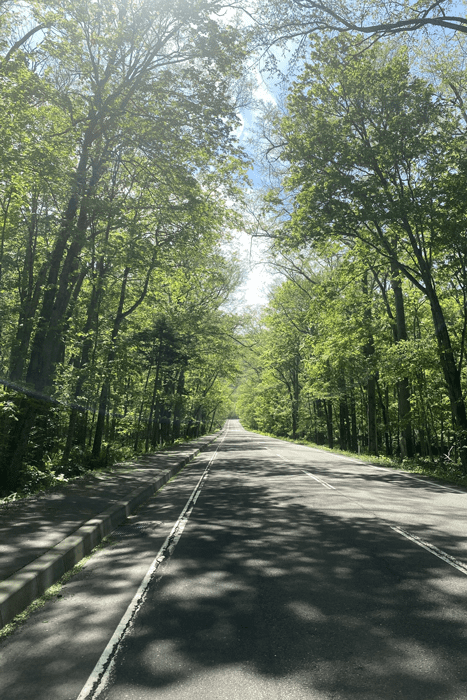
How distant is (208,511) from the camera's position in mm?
8406

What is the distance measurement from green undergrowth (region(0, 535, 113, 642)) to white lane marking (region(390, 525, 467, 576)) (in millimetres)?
4238

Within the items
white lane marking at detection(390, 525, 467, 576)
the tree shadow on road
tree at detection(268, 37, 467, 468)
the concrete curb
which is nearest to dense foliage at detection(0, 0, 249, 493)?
tree at detection(268, 37, 467, 468)

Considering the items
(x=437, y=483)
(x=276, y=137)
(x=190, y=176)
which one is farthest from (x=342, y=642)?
(x=276, y=137)

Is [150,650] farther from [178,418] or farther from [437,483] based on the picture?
[178,418]

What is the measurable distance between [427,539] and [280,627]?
3422 mm

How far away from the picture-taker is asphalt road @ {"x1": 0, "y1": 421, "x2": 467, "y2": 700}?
2.88 metres

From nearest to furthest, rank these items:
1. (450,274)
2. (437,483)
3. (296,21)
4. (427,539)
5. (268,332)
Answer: (427,539)
(296,21)
(437,483)
(450,274)
(268,332)

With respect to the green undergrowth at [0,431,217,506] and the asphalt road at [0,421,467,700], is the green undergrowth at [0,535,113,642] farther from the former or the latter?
the green undergrowth at [0,431,217,506]

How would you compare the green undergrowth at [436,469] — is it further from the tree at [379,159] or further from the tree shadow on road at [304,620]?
the tree shadow on road at [304,620]

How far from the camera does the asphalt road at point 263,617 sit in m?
2.88

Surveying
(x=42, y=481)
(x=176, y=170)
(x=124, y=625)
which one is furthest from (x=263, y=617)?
(x=176, y=170)

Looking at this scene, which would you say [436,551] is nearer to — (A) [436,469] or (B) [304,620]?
(B) [304,620]

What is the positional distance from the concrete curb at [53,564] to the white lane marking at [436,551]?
4.37 metres

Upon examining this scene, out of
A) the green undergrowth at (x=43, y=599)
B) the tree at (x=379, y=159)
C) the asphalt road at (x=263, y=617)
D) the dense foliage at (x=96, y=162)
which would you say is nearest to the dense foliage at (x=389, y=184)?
the tree at (x=379, y=159)
